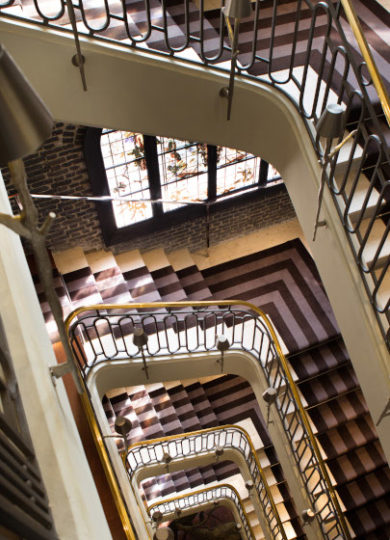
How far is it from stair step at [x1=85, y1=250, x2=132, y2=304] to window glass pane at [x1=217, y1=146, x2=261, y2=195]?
218cm

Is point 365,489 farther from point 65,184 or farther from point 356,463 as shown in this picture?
point 65,184

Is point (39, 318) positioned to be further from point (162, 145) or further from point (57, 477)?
point (162, 145)

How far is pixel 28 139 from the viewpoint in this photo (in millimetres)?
1537

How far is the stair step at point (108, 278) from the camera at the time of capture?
741 centimetres

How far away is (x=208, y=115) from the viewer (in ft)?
13.6

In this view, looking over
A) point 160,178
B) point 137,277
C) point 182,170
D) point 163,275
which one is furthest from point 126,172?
point 163,275

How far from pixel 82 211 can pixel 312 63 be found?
418 centimetres

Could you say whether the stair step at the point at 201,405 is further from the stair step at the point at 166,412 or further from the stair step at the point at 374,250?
the stair step at the point at 374,250

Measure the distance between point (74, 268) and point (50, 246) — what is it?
1.64 ft

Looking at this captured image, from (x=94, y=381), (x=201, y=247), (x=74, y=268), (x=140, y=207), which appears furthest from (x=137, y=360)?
(x=201, y=247)

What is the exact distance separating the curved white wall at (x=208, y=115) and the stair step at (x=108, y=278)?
3.55m

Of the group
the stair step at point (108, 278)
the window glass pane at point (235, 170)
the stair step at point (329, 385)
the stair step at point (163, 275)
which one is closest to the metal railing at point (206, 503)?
the stair step at point (329, 385)

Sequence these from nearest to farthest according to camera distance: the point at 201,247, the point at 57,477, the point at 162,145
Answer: the point at 57,477, the point at 162,145, the point at 201,247

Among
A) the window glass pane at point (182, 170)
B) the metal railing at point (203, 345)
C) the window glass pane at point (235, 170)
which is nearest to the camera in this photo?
the metal railing at point (203, 345)
